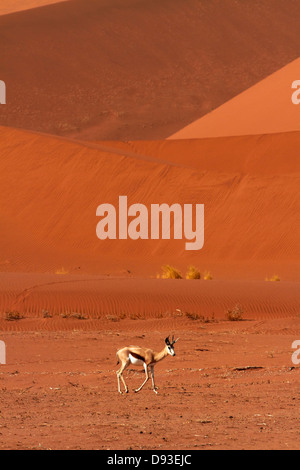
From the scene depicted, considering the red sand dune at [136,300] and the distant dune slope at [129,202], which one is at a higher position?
the distant dune slope at [129,202]

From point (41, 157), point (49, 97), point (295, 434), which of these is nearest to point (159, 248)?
point (41, 157)

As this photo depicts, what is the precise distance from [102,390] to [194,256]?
21.5 metres

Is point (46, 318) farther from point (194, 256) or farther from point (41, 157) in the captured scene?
point (41, 157)

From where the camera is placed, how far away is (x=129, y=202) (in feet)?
116

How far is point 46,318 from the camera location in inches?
786

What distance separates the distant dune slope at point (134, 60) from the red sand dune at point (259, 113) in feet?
54.3

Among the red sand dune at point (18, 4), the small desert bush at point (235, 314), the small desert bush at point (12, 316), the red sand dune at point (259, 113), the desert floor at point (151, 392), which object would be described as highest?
the red sand dune at point (18, 4)

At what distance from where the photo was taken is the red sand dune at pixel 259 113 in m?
49.0

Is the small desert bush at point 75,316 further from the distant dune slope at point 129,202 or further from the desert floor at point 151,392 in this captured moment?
the distant dune slope at point 129,202

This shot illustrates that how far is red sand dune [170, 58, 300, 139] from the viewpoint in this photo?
4903 cm

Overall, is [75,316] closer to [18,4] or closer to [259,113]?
[259,113]

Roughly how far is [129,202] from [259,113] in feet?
61.9

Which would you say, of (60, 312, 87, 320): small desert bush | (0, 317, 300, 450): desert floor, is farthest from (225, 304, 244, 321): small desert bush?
(60, 312, 87, 320): small desert bush

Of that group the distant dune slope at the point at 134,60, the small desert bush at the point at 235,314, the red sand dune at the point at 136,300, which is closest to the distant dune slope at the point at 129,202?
the red sand dune at the point at 136,300
